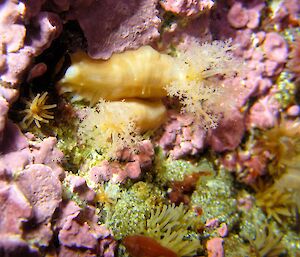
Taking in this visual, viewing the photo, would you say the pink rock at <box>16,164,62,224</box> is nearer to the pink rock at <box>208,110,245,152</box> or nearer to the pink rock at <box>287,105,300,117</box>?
the pink rock at <box>208,110,245,152</box>

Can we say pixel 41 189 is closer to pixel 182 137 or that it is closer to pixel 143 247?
pixel 143 247

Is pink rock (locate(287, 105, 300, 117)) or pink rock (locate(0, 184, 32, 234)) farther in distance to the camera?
pink rock (locate(287, 105, 300, 117))

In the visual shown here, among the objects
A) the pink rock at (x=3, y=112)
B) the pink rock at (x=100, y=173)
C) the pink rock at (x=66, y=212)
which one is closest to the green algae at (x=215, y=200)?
the pink rock at (x=100, y=173)

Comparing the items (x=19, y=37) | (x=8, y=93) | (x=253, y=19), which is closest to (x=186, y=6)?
(x=253, y=19)

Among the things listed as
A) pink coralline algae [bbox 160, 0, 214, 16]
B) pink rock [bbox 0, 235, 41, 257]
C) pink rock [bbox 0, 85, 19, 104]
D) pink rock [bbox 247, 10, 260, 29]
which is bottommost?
pink rock [bbox 0, 235, 41, 257]

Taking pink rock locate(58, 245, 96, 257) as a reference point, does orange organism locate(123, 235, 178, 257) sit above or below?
below

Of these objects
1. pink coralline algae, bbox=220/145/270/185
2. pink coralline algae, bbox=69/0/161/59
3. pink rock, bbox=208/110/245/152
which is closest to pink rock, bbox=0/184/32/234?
pink coralline algae, bbox=69/0/161/59

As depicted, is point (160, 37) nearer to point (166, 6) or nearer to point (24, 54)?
point (166, 6)
